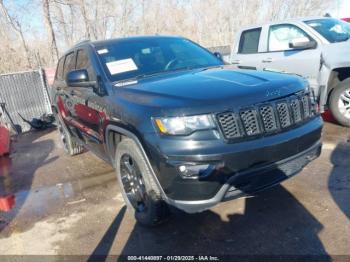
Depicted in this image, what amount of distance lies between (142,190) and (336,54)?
14.1 feet

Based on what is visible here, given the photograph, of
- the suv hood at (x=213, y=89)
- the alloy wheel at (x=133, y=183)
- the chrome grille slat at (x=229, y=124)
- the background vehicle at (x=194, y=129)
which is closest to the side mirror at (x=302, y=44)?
the background vehicle at (x=194, y=129)

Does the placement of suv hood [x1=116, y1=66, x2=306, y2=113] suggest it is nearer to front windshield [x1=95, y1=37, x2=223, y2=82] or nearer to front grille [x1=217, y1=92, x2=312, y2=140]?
front grille [x1=217, y1=92, x2=312, y2=140]

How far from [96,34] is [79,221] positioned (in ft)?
52.1

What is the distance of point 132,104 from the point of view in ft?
10.7

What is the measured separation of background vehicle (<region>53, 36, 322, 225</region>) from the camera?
9.34ft

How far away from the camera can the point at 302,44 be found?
605cm

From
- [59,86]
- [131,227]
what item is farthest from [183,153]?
[59,86]

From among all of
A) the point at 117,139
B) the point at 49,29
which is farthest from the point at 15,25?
the point at 117,139

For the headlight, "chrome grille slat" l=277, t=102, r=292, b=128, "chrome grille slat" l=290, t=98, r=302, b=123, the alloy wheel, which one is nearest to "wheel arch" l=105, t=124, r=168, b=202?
the alloy wheel

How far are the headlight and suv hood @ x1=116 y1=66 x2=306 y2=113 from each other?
4.1 inches

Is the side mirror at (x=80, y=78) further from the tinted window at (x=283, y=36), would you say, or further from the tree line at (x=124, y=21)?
the tree line at (x=124, y=21)

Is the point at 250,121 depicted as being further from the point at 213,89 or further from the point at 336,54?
the point at 336,54

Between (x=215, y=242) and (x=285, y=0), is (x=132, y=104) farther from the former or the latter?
(x=285, y=0)

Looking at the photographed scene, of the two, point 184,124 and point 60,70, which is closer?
point 184,124
